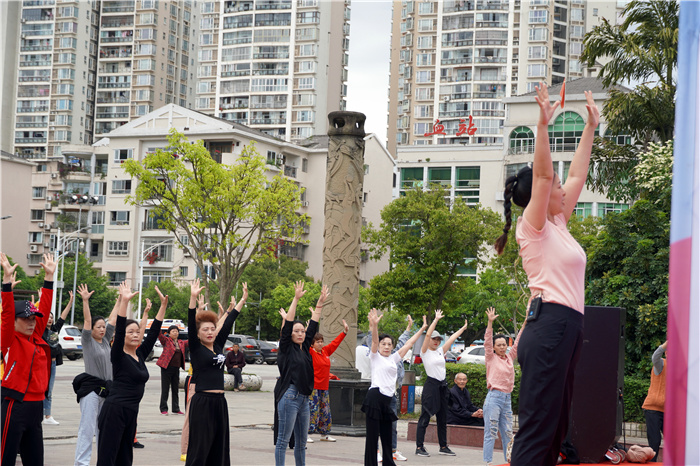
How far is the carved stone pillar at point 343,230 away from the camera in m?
16.5

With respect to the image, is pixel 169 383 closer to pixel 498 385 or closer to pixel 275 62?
pixel 498 385

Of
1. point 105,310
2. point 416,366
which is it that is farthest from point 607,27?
point 105,310

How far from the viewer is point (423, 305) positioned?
1542 inches

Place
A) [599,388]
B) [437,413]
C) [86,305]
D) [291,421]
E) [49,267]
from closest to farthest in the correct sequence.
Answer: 1. [49,267]
2. [599,388]
3. [86,305]
4. [291,421]
5. [437,413]

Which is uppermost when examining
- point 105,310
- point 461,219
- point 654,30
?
point 654,30

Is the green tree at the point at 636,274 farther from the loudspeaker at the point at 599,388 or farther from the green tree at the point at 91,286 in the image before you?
the green tree at the point at 91,286

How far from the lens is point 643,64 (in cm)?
2227

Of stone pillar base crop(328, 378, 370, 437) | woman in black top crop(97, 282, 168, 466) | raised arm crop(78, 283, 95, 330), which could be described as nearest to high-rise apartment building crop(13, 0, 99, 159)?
stone pillar base crop(328, 378, 370, 437)

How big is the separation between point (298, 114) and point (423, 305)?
5711cm

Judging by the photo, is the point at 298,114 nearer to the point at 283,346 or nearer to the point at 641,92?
the point at 641,92

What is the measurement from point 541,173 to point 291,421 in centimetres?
634

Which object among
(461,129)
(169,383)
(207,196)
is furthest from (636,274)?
(461,129)

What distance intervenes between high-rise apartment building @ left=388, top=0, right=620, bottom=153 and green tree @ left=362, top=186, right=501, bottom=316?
46151 mm

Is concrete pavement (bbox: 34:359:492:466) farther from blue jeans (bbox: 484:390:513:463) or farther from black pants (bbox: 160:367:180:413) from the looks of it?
blue jeans (bbox: 484:390:513:463)
